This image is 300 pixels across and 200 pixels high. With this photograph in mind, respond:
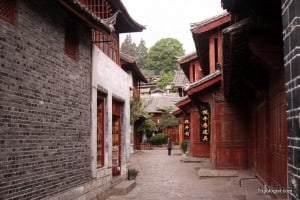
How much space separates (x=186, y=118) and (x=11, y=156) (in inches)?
1031

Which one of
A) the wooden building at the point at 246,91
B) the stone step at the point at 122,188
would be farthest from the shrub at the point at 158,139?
the stone step at the point at 122,188

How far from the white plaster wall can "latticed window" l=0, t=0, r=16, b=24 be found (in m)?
4.25

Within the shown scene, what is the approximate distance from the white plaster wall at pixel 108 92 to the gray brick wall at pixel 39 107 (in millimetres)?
706

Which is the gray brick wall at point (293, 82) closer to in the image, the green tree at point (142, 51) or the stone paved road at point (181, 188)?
the stone paved road at point (181, 188)

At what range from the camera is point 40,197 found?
746 cm

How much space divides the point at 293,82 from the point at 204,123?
21.6 m

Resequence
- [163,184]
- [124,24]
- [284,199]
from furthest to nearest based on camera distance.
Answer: [163,184] < [124,24] < [284,199]

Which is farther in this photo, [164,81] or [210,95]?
[164,81]

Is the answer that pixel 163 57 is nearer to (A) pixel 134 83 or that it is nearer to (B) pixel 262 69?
(A) pixel 134 83

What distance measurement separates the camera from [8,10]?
6535 mm

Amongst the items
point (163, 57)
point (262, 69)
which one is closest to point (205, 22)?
point (262, 69)

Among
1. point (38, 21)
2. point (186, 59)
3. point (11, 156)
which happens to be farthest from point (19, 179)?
point (186, 59)

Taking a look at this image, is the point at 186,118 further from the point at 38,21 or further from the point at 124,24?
the point at 38,21

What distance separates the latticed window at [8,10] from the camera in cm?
632
